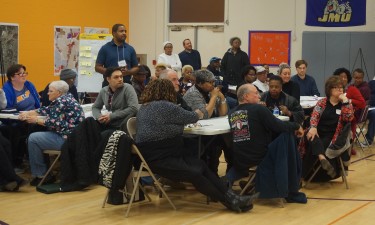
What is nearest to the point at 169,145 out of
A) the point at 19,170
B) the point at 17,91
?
the point at 19,170

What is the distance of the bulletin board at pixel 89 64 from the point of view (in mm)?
10742

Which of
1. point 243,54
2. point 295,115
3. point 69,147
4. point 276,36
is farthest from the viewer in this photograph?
point 276,36

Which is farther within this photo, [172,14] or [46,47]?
[172,14]

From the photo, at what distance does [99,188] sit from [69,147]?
557 mm

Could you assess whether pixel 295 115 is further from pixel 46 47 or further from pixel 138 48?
pixel 138 48

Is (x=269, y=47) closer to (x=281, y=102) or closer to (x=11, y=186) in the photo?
(x=281, y=102)

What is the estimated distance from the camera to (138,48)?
46.6 feet

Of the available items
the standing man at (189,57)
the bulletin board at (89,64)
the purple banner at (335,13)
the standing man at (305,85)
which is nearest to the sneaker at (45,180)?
the standing man at (305,85)

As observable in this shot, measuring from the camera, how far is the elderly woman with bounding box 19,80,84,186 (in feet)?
19.9

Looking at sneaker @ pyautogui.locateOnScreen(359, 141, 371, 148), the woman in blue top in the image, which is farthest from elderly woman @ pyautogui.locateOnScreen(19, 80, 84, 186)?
sneaker @ pyautogui.locateOnScreen(359, 141, 371, 148)

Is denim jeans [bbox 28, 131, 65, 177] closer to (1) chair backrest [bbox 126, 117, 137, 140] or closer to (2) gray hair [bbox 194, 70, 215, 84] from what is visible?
(1) chair backrest [bbox 126, 117, 137, 140]

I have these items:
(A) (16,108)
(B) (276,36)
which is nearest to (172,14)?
(B) (276,36)

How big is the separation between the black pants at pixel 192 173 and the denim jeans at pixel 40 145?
138 centimetres

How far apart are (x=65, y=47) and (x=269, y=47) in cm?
404
